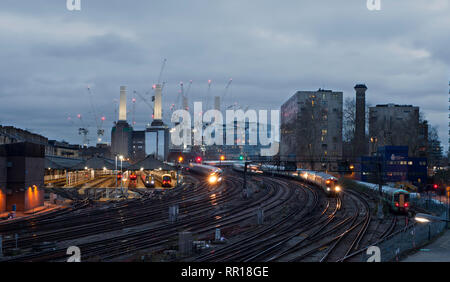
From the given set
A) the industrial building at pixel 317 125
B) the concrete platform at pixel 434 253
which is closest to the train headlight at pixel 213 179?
the industrial building at pixel 317 125

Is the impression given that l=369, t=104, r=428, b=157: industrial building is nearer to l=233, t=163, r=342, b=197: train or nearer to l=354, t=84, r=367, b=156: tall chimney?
l=354, t=84, r=367, b=156: tall chimney

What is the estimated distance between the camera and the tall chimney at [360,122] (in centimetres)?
9624

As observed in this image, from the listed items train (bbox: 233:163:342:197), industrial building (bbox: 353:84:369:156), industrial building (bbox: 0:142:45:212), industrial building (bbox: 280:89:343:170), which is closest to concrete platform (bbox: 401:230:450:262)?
train (bbox: 233:163:342:197)

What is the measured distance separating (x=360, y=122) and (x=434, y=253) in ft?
304

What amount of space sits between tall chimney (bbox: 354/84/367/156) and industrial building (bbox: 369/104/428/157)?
234cm

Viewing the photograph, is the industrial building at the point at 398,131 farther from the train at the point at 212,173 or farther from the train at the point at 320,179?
the train at the point at 212,173

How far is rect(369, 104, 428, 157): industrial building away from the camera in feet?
297

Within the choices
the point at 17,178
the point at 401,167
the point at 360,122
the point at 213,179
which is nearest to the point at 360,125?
the point at 360,122

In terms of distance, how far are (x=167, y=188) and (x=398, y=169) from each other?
42.5 meters

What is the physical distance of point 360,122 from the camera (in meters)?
106

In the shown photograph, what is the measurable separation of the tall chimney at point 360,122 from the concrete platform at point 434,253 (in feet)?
253

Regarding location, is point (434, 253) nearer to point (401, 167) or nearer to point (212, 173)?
point (401, 167)
